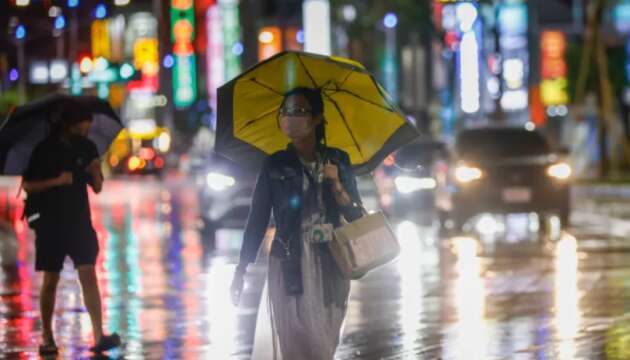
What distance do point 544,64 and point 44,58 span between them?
3424cm

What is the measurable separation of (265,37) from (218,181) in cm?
7123

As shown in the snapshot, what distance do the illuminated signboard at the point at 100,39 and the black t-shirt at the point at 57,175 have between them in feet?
276

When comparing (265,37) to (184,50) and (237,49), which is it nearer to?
(237,49)

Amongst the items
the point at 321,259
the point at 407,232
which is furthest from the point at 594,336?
the point at 407,232

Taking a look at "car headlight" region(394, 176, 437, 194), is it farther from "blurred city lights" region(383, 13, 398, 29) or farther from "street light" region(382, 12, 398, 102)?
"street light" region(382, 12, 398, 102)

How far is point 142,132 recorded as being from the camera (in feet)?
347

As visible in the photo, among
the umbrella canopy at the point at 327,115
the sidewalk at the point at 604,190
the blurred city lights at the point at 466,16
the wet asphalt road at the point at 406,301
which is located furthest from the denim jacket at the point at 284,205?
the blurred city lights at the point at 466,16

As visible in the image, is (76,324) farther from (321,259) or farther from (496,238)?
(496,238)

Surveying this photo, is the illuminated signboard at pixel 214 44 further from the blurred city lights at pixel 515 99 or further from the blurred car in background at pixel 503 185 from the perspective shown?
the blurred car in background at pixel 503 185

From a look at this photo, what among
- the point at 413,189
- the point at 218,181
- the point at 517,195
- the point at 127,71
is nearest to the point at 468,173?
the point at 517,195

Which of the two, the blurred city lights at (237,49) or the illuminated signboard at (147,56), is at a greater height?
the illuminated signboard at (147,56)

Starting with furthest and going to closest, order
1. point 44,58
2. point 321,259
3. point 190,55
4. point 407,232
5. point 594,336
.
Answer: point 44,58
point 190,55
point 407,232
point 594,336
point 321,259

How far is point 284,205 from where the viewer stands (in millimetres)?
7773

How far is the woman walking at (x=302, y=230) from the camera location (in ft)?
25.1
